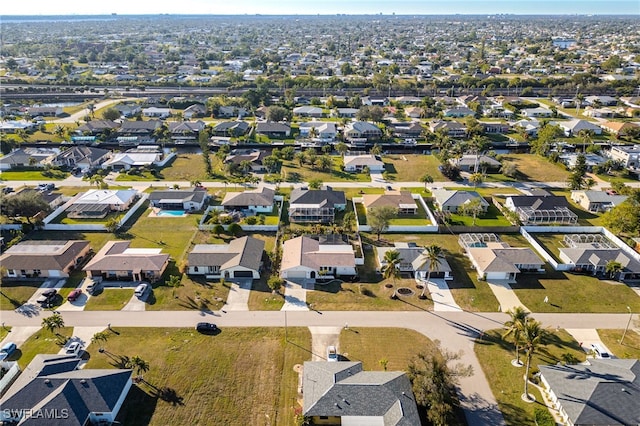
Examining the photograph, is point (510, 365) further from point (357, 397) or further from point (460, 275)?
point (357, 397)

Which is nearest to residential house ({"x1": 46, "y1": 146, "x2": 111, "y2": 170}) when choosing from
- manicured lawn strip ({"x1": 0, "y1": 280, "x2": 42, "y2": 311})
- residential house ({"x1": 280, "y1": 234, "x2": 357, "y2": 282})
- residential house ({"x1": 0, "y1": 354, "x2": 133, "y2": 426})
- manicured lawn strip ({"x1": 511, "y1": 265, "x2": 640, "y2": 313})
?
manicured lawn strip ({"x1": 0, "y1": 280, "x2": 42, "y2": 311})

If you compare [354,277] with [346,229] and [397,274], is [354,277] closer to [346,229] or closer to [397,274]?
[397,274]

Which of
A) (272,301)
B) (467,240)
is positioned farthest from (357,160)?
(272,301)

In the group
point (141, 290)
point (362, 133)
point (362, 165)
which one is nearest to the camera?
point (141, 290)

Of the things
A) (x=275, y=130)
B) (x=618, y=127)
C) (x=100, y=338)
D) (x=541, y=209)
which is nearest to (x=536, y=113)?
(x=618, y=127)

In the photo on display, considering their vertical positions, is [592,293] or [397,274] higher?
[397,274]

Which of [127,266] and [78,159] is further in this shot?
[78,159]

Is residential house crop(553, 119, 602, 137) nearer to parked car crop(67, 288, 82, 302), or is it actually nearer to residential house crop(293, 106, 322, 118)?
residential house crop(293, 106, 322, 118)
